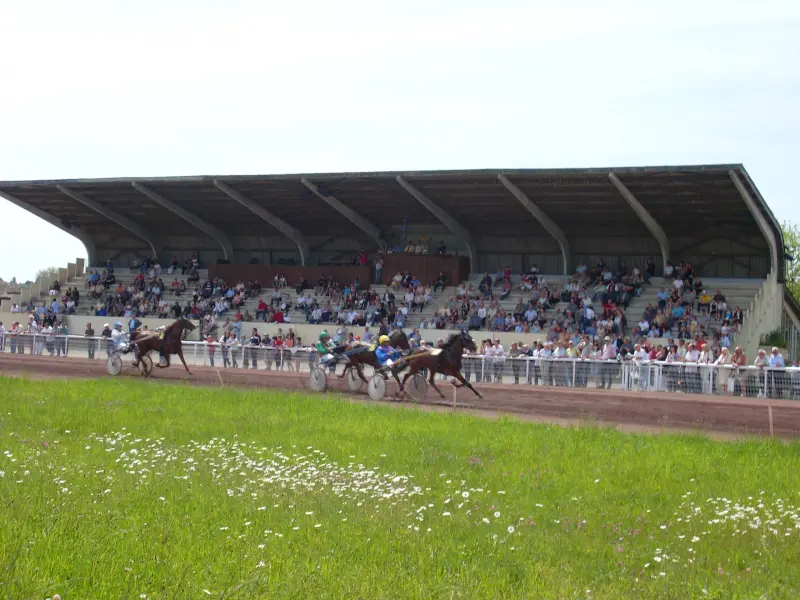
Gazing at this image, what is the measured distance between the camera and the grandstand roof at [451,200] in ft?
107

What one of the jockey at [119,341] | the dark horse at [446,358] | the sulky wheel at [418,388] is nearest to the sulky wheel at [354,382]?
the sulky wheel at [418,388]

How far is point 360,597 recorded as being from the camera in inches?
265

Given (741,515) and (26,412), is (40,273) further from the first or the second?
(741,515)

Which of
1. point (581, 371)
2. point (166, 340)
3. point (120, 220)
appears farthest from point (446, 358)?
point (120, 220)

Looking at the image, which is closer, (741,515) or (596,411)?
(741,515)

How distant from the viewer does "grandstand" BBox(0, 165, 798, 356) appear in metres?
33.1

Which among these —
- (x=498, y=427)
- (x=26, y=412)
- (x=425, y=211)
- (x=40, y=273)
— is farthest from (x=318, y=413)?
(x=40, y=273)

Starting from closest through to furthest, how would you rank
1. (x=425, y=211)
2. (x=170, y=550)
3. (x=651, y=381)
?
(x=170, y=550) < (x=651, y=381) < (x=425, y=211)

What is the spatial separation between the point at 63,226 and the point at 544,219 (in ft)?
81.7

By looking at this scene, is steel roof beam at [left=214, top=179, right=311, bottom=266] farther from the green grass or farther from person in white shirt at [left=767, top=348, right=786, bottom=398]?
the green grass

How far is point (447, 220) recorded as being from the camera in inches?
1533

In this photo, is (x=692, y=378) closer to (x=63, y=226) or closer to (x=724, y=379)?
(x=724, y=379)

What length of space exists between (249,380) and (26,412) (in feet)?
29.0

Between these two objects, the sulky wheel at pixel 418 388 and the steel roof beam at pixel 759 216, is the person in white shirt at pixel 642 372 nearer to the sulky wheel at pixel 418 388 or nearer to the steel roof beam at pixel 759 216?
the sulky wheel at pixel 418 388
